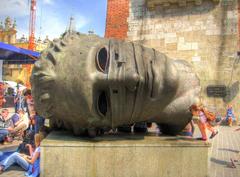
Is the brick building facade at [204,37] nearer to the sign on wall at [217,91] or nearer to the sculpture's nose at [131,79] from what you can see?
the sign on wall at [217,91]

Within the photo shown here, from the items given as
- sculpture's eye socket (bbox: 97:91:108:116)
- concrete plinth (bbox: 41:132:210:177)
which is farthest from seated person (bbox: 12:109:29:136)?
sculpture's eye socket (bbox: 97:91:108:116)

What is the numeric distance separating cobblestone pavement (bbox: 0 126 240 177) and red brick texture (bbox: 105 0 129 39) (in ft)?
20.8

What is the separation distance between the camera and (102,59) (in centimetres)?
374

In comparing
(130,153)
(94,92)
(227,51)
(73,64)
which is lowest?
(130,153)

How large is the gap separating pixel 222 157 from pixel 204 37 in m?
6.89

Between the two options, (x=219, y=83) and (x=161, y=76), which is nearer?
(x=161, y=76)

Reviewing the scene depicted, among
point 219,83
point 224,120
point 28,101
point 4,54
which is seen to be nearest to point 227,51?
point 219,83

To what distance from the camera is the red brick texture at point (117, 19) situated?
1366 cm

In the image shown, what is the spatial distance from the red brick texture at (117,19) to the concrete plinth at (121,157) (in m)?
10.2

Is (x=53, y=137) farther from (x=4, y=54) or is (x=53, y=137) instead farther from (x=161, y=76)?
(x=4, y=54)

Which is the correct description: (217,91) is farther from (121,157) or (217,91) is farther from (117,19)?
(121,157)

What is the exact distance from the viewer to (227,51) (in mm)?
12000

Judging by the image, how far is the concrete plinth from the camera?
3.64 meters

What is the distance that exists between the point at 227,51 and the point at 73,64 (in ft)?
31.5
